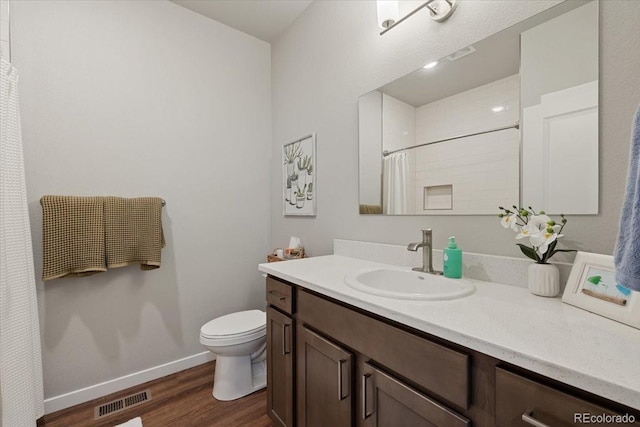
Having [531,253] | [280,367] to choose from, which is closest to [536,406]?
[531,253]

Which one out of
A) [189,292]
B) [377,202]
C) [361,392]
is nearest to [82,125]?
[189,292]

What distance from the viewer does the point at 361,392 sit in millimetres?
913

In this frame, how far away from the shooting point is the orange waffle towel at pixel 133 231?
1.71m

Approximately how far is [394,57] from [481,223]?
0.98 metres

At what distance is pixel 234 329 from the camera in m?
1.73

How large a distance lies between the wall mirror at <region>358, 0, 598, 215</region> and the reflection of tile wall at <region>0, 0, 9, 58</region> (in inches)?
77.7

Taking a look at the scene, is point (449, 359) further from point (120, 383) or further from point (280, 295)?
point (120, 383)

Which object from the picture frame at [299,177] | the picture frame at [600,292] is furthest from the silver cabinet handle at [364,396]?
the picture frame at [299,177]

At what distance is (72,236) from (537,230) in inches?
89.6

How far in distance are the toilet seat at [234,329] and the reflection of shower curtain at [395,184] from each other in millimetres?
1115

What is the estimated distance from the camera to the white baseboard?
1.61m

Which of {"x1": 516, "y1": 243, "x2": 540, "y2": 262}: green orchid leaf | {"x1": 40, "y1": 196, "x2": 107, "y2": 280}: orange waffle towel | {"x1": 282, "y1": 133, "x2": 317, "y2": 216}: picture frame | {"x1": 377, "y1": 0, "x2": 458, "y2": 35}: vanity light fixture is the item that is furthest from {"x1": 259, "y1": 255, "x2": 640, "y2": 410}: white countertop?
{"x1": 40, "y1": 196, "x2": 107, "y2": 280}: orange waffle towel

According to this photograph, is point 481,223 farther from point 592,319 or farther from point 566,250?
point 592,319

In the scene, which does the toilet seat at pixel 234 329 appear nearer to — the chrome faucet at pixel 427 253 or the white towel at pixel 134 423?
the white towel at pixel 134 423
